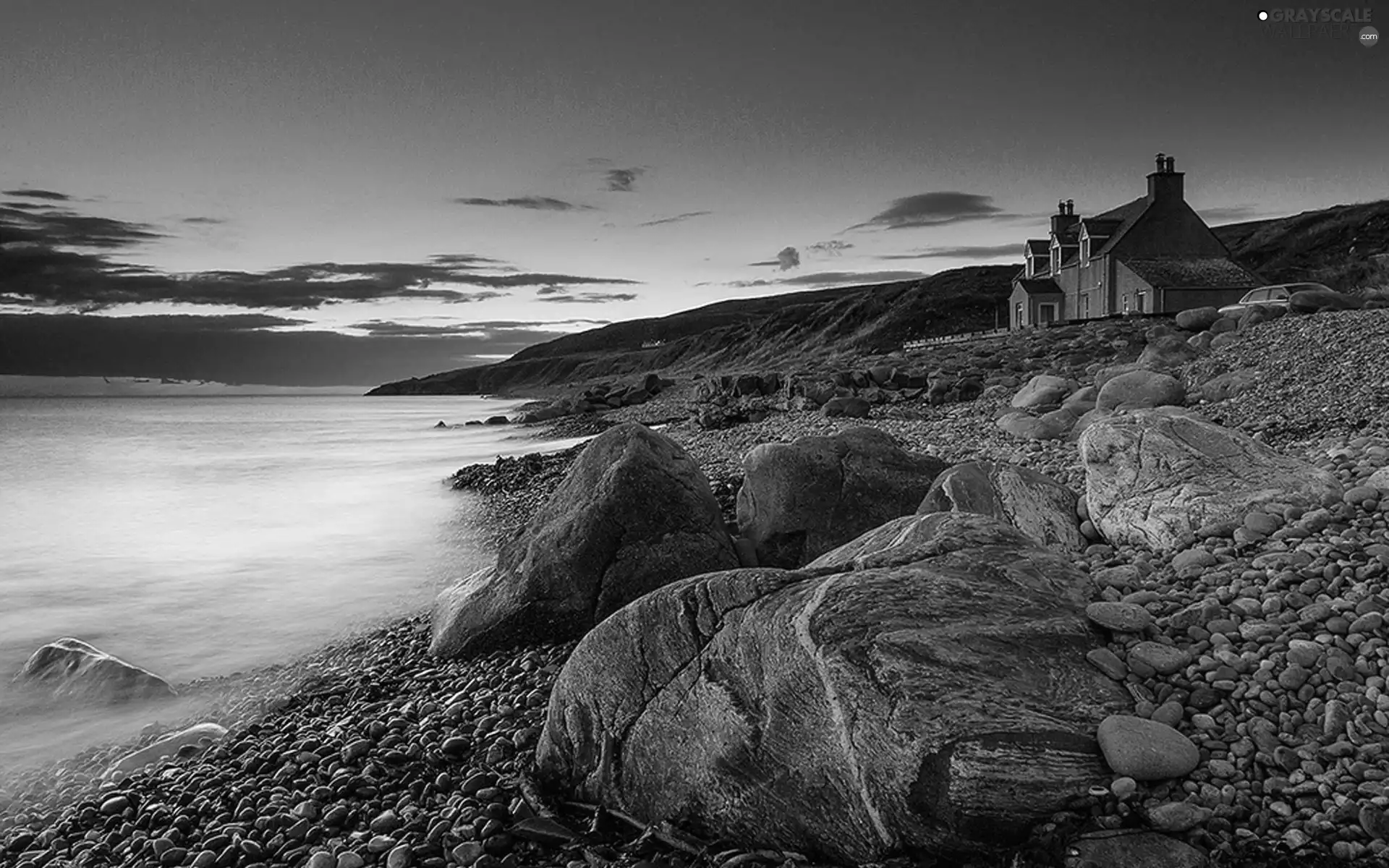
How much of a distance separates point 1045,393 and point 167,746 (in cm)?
1393

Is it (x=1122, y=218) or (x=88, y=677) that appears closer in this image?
(x=88, y=677)

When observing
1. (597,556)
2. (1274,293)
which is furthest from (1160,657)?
(1274,293)

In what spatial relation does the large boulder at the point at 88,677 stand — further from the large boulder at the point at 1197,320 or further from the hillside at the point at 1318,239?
the hillside at the point at 1318,239

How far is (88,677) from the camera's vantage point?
7562 millimetres

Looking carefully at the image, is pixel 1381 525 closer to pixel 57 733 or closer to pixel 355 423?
pixel 57 733

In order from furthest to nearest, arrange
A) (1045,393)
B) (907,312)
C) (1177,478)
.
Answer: (907,312), (1045,393), (1177,478)

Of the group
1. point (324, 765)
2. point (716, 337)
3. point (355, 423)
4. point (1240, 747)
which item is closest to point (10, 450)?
point (355, 423)

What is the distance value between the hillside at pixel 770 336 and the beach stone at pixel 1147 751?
4757cm

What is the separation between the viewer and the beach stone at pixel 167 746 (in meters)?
5.82

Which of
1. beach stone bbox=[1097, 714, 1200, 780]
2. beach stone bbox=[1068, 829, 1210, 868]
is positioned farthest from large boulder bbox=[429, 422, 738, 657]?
beach stone bbox=[1068, 829, 1210, 868]

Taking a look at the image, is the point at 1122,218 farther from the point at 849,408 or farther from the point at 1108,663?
the point at 1108,663

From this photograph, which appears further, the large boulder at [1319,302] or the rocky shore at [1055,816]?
the large boulder at [1319,302]

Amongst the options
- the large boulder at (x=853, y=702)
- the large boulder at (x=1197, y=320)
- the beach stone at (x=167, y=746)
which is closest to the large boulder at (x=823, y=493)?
the large boulder at (x=853, y=702)

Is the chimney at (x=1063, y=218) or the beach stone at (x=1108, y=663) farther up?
the chimney at (x=1063, y=218)
